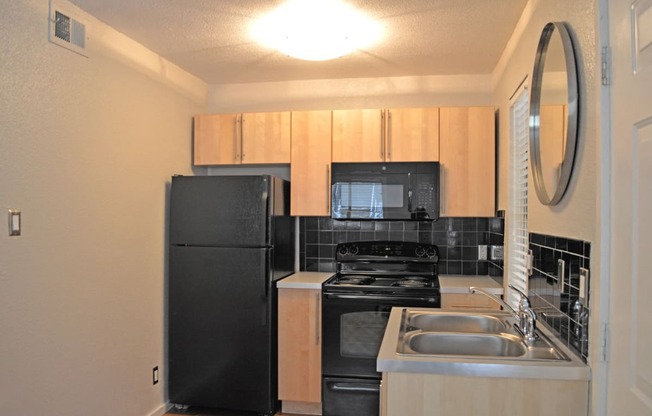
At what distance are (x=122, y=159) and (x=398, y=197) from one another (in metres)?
1.79

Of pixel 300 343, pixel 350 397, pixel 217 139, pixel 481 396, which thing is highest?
pixel 217 139

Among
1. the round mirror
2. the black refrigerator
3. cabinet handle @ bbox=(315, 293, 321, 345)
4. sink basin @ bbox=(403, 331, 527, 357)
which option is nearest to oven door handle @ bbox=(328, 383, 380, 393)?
cabinet handle @ bbox=(315, 293, 321, 345)

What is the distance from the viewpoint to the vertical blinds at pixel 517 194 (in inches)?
107

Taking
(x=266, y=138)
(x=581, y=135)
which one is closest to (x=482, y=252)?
(x=266, y=138)

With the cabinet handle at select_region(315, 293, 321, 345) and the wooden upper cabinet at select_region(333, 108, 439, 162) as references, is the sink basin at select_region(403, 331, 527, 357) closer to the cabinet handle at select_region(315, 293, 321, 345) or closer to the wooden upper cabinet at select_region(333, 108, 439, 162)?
the cabinet handle at select_region(315, 293, 321, 345)

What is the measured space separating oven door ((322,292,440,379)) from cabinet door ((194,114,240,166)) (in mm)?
1296

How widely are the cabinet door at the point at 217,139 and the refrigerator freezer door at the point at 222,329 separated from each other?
0.79 metres

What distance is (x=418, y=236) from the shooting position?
3904 mm

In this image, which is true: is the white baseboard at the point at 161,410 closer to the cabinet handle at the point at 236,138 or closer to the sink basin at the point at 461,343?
the cabinet handle at the point at 236,138

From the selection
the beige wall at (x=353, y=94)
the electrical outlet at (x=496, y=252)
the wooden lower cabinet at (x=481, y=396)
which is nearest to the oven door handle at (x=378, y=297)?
the electrical outlet at (x=496, y=252)

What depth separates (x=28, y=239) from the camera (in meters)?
2.30

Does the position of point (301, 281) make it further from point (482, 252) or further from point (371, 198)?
point (482, 252)

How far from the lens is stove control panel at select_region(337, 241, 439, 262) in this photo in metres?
3.85

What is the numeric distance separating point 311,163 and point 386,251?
0.88 m
